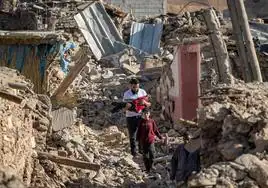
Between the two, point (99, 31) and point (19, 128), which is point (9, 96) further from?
point (99, 31)

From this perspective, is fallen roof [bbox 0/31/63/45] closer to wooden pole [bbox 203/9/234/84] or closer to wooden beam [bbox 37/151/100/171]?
wooden pole [bbox 203/9/234/84]

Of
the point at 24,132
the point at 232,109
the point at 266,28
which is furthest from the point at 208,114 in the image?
the point at 266,28

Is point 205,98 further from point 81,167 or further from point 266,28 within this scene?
point 266,28

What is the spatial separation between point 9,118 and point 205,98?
115 inches

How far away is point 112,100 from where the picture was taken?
19.5 m

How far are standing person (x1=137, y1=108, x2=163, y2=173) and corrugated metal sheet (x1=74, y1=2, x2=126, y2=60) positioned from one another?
44.8 ft

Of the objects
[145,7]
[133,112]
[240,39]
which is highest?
[145,7]

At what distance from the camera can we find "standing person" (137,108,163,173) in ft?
36.0

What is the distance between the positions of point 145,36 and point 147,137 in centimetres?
1563

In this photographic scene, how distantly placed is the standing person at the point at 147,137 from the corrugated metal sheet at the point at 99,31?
44.8 feet

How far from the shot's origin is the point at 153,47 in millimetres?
25891

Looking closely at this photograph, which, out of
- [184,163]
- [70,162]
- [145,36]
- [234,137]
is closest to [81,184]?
[70,162]

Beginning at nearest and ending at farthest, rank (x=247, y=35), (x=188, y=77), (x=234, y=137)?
1. (x=234, y=137)
2. (x=247, y=35)
3. (x=188, y=77)

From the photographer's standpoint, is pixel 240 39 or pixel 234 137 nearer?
pixel 234 137
